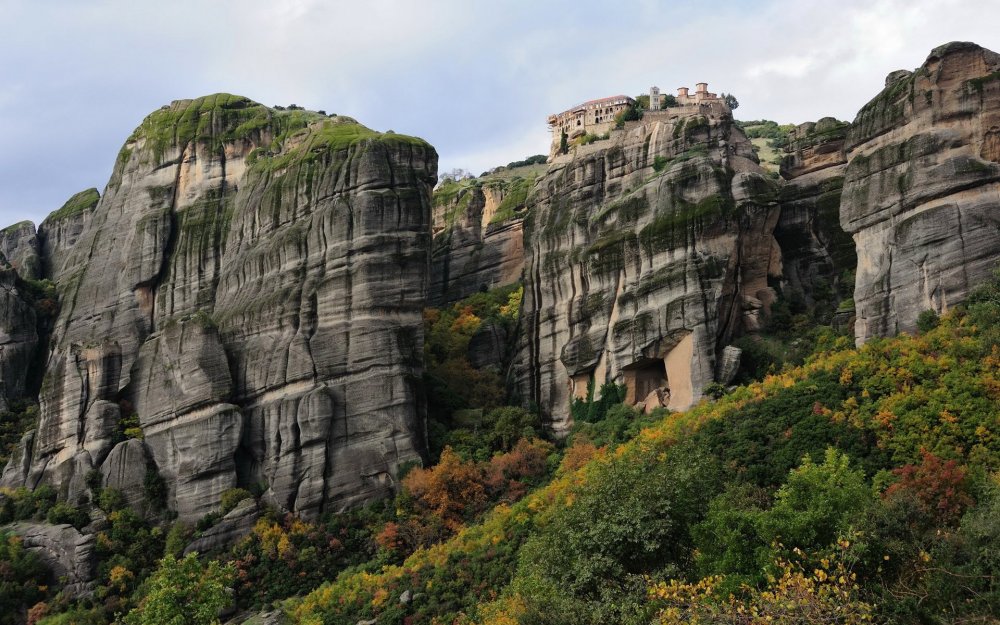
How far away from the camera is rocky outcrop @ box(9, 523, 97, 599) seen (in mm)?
44469

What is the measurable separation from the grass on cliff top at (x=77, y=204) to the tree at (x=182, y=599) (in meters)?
40.9

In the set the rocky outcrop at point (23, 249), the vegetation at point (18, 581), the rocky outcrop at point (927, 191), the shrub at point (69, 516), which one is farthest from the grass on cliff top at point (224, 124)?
the rocky outcrop at point (927, 191)

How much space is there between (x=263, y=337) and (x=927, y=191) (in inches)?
1081

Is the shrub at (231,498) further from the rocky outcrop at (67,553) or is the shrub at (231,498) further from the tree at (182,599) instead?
the tree at (182,599)

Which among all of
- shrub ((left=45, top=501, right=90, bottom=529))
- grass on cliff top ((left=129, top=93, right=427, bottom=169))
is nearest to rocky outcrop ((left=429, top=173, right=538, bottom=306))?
grass on cliff top ((left=129, top=93, right=427, bottom=169))

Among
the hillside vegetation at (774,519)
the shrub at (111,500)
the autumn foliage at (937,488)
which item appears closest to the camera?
the hillside vegetation at (774,519)

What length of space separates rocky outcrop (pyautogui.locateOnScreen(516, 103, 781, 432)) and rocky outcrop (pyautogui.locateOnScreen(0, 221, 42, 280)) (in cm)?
3306

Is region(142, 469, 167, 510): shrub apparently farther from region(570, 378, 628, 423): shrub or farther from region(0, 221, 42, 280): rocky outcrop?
region(0, 221, 42, 280): rocky outcrop

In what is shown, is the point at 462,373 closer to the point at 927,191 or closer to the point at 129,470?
the point at 129,470

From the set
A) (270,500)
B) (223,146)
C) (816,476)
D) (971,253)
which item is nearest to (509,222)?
(223,146)

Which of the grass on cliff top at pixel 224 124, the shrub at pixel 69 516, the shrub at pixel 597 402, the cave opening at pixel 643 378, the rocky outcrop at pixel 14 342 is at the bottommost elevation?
the shrub at pixel 69 516

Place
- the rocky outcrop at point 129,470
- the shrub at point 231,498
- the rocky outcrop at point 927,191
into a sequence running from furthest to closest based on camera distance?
1. the rocky outcrop at point 129,470
2. the shrub at point 231,498
3. the rocky outcrop at point 927,191

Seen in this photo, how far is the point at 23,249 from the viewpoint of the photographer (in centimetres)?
7162

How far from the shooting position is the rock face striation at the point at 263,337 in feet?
→ 152
